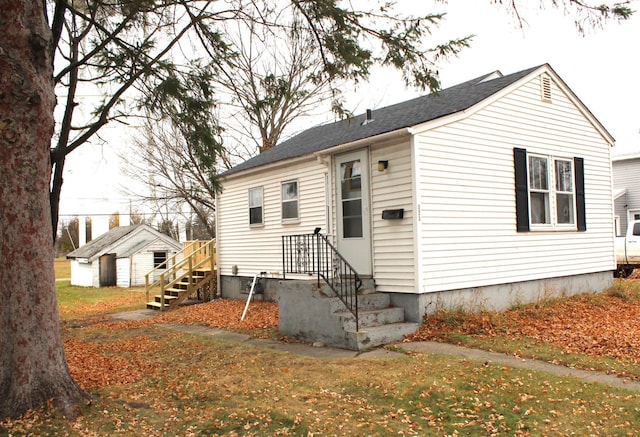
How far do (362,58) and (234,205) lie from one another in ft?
26.6

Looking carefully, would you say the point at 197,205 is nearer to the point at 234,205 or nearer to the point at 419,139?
the point at 234,205

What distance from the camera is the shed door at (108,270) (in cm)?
2589

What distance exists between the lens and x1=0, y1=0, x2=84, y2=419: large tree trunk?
5203mm

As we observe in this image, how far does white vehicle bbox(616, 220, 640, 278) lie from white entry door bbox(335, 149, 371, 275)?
1133 centimetres

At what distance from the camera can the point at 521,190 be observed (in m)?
10.5

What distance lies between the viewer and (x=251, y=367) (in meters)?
7.12

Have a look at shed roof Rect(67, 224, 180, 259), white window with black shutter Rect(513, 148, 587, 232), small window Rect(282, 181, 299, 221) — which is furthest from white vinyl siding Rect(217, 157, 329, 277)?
shed roof Rect(67, 224, 180, 259)

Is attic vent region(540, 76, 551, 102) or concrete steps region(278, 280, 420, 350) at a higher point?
attic vent region(540, 76, 551, 102)

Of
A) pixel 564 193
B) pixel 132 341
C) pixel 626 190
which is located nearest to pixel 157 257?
pixel 132 341

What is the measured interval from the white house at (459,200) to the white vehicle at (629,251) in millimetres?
5472

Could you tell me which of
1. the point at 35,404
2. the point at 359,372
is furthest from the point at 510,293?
the point at 35,404

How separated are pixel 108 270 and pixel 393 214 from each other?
68.6 feet

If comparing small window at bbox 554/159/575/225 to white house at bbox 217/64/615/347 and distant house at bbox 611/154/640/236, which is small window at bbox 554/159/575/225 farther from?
distant house at bbox 611/154/640/236

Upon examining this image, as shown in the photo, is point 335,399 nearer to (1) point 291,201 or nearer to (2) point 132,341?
(2) point 132,341
